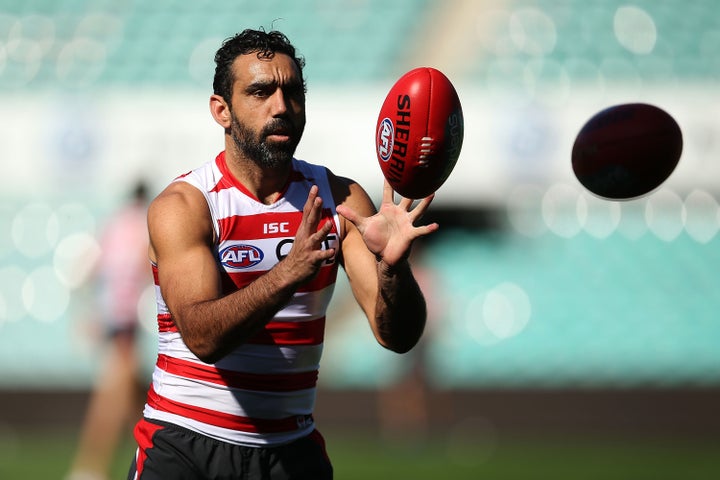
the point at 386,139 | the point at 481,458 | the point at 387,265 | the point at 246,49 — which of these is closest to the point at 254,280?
the point at 387,265

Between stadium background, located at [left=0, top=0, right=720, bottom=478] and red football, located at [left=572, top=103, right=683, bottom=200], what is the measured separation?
8175mm

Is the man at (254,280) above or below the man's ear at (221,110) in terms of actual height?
below

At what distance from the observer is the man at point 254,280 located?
356 centimetres

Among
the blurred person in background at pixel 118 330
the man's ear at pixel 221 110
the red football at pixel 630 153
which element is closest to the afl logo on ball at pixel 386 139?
the man's ear at pixel 221 110

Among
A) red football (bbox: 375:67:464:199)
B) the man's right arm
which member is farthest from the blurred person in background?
red football (bbox: 375:67:464:199)

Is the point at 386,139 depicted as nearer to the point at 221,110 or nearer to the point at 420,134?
the point at 420,134

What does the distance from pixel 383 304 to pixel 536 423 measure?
9297 mm

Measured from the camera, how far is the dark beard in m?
3.73

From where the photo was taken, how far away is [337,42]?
1691cm

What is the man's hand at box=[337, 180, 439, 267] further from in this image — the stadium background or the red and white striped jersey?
the stadium background

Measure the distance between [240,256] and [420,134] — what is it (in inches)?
31.9

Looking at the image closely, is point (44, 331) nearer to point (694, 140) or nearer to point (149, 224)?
point (694, 140)

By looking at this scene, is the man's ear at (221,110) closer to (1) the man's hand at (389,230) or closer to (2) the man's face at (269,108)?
(2) the man's face at (269,108)

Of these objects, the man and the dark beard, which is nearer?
the man
